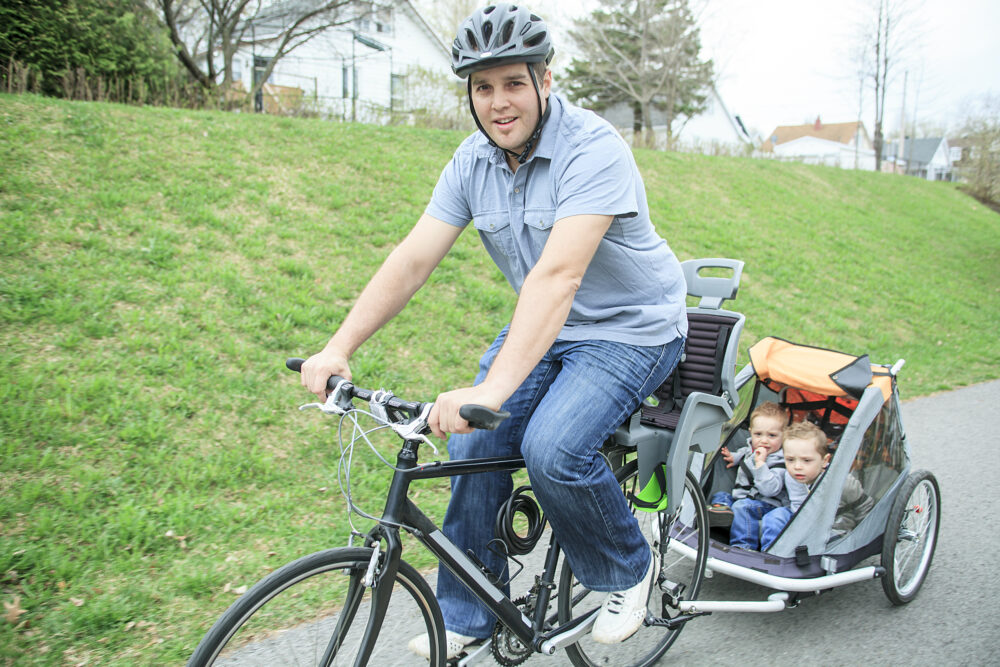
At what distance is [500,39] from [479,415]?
46.1 inches

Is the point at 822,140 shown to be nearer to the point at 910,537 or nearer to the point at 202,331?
the point at 202,331

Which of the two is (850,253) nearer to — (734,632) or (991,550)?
(991,550)

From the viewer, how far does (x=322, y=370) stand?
2.04 meters

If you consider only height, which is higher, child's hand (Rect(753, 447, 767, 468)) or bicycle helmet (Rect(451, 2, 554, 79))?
bicycle helmet (Rect(451, 2, 554, 79))

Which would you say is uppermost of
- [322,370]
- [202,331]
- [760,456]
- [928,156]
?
[928,156]

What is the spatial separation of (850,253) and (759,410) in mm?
10473

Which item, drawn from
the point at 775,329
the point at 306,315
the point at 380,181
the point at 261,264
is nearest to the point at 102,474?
the point at 306,315

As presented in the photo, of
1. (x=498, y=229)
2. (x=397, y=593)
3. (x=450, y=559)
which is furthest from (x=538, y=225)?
(x=397, y=593)

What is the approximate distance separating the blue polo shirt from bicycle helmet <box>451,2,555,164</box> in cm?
22

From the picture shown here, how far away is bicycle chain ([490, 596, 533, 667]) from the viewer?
7.75ft

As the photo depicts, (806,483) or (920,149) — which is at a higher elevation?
(920,149)

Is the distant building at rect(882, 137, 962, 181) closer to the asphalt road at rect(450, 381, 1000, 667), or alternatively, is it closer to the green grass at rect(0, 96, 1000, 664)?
the green grass at rect(0, 96, 1000, 664)

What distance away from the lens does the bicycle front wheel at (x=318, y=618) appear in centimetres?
173

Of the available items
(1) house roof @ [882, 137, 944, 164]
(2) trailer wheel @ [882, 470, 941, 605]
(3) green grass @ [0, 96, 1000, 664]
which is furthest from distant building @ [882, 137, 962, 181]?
(2) trailer wheel @ [882, 470, 941, 605]
